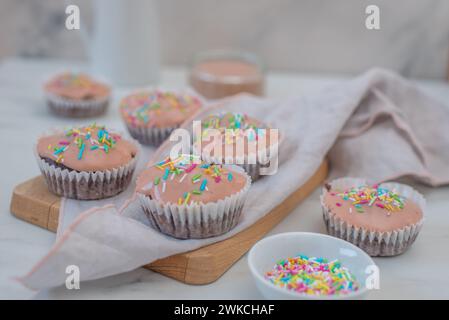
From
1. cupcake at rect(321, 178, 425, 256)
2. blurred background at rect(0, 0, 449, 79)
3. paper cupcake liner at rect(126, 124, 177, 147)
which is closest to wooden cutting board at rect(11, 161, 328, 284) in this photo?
cupcake at rect(321, 178, 425, 256)

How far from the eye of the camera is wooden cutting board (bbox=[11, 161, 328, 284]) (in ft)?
3.24

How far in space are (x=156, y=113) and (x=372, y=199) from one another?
535 mm

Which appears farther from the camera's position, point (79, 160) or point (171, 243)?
point (79, 160)

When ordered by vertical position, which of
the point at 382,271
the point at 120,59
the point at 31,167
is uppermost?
the point at 120,59

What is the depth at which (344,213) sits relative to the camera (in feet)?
3.52

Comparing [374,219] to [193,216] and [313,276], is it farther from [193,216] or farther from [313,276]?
[193,216]

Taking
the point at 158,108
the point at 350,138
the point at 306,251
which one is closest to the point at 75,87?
the point at 158,108

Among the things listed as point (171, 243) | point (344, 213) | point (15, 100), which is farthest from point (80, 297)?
point (15, 100)

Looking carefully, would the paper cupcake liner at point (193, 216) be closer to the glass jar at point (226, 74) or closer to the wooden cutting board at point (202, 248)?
the wooden cutting board at point (202, 248)

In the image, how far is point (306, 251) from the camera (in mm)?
1023

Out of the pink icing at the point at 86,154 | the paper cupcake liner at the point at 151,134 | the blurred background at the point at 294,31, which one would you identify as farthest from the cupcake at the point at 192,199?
the blurred background at the point at 294,31

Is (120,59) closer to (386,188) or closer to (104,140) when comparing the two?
(104,140)

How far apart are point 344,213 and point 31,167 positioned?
2.25 feet
